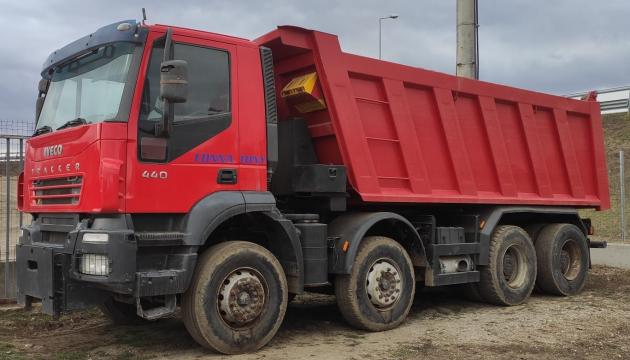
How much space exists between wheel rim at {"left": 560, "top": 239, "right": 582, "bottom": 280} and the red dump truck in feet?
3.38

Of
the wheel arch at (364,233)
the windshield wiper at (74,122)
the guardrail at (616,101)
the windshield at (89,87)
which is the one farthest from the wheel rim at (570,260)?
the guardrail at (616,101)

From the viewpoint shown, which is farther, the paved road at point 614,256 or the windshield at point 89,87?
the paved road at point 614,256

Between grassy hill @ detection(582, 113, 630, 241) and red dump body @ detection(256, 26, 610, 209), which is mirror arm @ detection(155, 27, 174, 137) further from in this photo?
grassy hill @ detection(582, 113, 630, 241)

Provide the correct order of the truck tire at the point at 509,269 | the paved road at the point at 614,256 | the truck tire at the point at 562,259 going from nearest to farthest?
the truck tire at the point at 509,269, the truck tire at the point at 562,259, the paved road at the point at 614,256

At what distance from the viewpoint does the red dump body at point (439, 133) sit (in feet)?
21.2

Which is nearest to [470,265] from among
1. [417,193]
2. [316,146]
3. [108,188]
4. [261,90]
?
[417,193]

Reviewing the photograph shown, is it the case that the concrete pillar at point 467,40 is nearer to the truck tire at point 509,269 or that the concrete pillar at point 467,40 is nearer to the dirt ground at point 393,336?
the truck tire at point 509,269

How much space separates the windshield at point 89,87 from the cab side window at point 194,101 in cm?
23

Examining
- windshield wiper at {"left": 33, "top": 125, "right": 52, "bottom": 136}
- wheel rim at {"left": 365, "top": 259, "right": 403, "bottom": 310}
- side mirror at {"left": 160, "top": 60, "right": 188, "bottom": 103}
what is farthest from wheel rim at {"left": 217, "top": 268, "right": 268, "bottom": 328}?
windshield wiper at {"left": 33, "top": 125, "right": 52, "bottom": 136}

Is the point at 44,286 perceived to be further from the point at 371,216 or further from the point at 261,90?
the point at 371,216

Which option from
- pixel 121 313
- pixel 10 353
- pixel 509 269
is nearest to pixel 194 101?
pixel 121 313

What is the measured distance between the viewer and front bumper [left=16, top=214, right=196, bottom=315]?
15.6ft

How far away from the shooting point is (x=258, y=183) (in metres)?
5.70

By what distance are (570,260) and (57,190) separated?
742 centimetres
